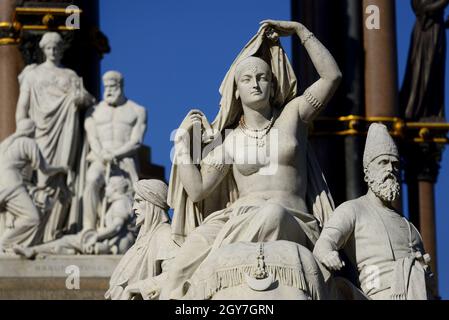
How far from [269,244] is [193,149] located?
2.16 metres

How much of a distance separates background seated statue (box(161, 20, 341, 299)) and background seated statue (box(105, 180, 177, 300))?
57 centimetres

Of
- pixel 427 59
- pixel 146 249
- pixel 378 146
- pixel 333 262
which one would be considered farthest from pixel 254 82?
pixel 427 59

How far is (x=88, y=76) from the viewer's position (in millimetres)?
35875

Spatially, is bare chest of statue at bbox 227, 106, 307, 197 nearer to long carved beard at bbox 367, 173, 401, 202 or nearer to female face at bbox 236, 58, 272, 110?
female face at bbox 236, 58, 272, 110

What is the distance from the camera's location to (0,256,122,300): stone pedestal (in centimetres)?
3072

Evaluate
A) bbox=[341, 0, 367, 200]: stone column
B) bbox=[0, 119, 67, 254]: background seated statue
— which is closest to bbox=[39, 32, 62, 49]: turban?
bbox=[0, 119, 67, 254]: background seated statue

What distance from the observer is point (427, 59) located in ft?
115

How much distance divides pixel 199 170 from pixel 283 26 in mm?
1528

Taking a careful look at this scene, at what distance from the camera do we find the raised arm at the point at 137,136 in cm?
3400

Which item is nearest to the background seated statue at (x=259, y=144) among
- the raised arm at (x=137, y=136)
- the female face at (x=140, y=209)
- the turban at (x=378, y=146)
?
the turban at (x=378, y=146)

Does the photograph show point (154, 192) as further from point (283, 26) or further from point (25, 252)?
point (25, 252)

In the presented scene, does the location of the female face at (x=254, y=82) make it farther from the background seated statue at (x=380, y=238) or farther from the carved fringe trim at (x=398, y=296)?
the carved fringe trim at (x=398, y=296)

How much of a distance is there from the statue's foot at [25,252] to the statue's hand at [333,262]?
12731mm
